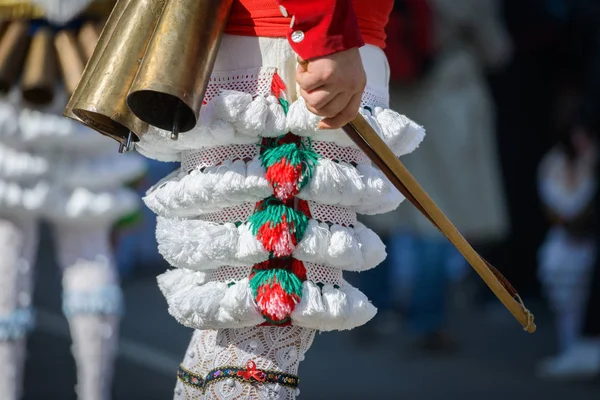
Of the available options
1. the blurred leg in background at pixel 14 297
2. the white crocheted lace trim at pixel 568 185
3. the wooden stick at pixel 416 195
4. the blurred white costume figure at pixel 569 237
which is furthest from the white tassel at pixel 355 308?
the white crocheted lace trim at pixel 568 185

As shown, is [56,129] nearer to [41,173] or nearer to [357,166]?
[41,173]

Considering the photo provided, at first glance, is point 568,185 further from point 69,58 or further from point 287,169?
point 287,169

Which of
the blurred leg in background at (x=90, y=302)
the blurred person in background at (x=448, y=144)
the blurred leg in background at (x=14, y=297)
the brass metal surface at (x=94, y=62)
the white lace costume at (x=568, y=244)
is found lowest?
the white lace costume at (x=568, y=244)

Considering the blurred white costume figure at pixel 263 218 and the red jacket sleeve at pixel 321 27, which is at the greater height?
the red jacket sleeve at pixel 321 27

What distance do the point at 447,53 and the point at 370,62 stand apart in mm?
4010

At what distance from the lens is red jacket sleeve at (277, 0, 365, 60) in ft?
6.31

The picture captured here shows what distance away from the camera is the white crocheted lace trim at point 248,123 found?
203cm

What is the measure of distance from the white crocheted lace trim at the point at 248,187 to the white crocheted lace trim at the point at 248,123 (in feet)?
0.16

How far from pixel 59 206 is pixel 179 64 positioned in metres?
1.56

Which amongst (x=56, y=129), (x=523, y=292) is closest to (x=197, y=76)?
(x=56, y=129)

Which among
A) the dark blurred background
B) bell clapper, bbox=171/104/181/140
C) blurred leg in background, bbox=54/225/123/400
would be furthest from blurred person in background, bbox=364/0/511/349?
bell clapper, bbox=171/104/181/140

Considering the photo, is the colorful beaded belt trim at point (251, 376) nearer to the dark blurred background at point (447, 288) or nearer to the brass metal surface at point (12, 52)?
the brass metal surface at point (12, 52)

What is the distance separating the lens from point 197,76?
6.42 feet

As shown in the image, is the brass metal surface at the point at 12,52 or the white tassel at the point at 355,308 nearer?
the white tassel at the point at 355,308
